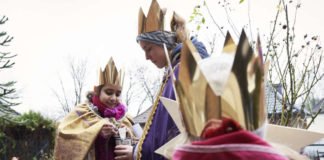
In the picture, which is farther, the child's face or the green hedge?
the green hedge

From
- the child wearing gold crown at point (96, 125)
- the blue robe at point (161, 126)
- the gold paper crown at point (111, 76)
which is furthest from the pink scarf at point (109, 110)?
the blue robe at point (161, 126)

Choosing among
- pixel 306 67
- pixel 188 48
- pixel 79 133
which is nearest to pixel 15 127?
pixel 79 133

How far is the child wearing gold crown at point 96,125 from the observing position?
4094mm

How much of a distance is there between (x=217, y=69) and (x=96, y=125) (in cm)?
309

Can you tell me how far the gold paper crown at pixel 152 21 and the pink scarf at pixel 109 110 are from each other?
1398 mm

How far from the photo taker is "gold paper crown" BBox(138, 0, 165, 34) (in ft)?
9.63

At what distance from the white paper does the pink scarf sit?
3.09 meters

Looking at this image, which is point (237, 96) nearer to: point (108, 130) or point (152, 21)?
point (152, 21)

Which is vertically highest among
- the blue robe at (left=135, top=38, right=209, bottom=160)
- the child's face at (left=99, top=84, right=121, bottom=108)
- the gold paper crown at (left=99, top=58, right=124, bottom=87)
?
the gold paper crown at (left=99, top=58, right=124, bottom=87)

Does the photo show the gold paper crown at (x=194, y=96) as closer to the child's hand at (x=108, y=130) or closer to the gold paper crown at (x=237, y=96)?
the gold paper crown at (x=237, y=96)

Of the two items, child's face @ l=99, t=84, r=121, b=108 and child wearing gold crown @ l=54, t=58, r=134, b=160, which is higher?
child's face @ l=99, t=84, r=121, b=108

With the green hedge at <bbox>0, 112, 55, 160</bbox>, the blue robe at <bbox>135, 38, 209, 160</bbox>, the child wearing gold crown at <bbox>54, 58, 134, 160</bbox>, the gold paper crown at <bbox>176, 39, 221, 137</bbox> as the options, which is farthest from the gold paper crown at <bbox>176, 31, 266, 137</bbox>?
the green hedge at <bbox>0, 112, 55, 160</bbox>

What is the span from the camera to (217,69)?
117 centimetres

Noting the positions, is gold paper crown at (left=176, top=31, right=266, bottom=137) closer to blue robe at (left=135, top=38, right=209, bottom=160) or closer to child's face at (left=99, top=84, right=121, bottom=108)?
blue robe at (left=135, top=38, right=209, bottom=160)
